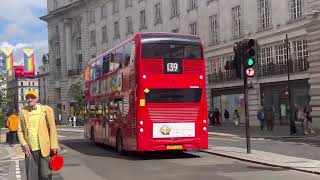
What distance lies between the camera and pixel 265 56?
153ft

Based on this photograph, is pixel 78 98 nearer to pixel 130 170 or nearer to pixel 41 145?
pixel 130 170

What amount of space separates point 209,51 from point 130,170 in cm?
3963

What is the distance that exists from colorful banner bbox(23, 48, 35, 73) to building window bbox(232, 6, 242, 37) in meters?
22.5

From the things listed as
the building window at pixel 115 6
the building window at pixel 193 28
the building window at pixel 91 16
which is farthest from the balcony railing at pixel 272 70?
the building window at pixel 91 16

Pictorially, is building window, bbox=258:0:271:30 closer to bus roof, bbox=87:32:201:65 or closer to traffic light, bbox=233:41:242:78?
traffic light, bbox=233:41:242:78

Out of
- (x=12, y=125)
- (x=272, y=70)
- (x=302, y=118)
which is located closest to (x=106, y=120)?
(x=12, y=125)

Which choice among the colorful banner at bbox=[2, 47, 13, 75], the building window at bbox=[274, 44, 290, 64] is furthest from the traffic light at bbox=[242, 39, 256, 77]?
the building window at bbox=[274, 44, 290, 64]

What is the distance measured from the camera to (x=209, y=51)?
180 feet

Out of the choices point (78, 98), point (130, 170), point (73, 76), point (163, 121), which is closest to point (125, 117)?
point (163, 121)

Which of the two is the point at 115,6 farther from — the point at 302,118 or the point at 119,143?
the point at 119,143

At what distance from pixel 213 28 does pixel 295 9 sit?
1227cm

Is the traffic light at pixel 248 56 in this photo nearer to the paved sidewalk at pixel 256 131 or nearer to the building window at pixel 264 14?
the paved sidewalk at pixel 256 131

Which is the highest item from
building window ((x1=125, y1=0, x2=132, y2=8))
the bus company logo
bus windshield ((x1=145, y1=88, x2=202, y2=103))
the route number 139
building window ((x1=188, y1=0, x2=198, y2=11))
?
building window ((x1=125, y1=0, x2=132, y2=8))

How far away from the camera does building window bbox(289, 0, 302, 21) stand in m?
42.6
